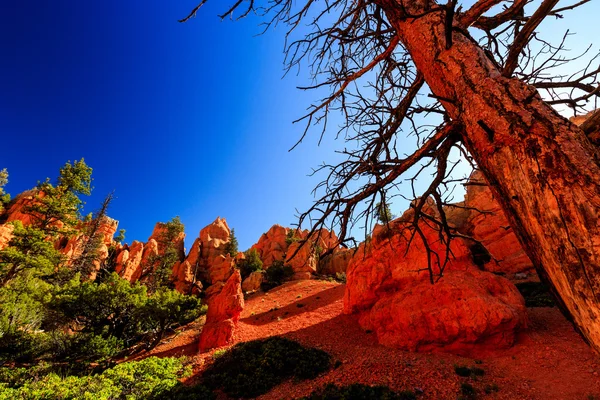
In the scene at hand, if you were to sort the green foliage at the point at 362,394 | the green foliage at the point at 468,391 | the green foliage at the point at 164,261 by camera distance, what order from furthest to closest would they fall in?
the green foliage at the point at 164,261 < the green foliage at the point at 468,391 < the green foliage at the point at 362,394

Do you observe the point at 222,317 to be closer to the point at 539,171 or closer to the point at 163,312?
the point at 163,312

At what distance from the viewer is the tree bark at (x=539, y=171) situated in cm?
95

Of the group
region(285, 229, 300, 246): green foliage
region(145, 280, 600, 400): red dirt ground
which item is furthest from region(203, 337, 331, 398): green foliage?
region(285, 229, 300, 246): green foliage

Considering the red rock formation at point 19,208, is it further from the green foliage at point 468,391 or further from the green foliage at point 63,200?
the green foliage at point 468,391

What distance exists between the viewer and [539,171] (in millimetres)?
1104

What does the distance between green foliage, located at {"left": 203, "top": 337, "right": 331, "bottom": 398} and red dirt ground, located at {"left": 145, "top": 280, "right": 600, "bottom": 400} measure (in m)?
0.53

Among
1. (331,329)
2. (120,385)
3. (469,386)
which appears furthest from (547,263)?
(331,329)

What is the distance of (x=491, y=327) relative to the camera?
995 centimetres

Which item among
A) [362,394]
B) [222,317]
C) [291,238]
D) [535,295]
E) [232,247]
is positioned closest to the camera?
[362,394]

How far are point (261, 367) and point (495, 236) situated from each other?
22407mm

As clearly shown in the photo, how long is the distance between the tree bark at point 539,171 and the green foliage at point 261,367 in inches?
412

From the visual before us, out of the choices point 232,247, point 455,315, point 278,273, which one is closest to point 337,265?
point 278,273

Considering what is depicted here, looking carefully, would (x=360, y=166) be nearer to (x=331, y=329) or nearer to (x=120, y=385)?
(x=120, y=385)

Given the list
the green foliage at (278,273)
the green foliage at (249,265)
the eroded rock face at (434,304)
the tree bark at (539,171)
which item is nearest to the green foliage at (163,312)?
the eroded rock face at (434,304)
